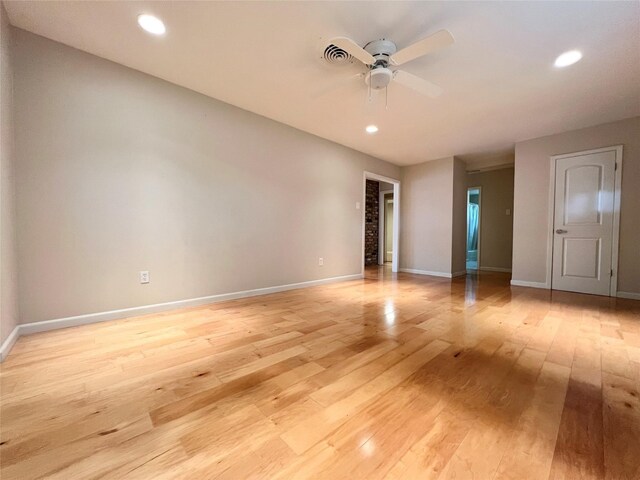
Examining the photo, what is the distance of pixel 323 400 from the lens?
129 cm

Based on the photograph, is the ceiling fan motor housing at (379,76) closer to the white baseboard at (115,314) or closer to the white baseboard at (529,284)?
the white baseboard at (115,314)

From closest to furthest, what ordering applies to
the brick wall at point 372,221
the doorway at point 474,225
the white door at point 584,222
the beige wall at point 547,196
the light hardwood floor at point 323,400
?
the light hardwood floor at point 323,400
the beige wall at point 547,196
the white door at point 584,222
the doorway at point 474,225
the brick wall at point 372,221

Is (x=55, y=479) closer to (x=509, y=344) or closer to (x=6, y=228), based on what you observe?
(x=6, y=228)

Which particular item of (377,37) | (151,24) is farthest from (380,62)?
(151,24)

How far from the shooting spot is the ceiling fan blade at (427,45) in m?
1.65

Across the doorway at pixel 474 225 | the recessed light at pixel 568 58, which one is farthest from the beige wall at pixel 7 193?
the doorway at pixel 474 225

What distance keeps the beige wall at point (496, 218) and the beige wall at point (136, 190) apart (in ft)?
17.1

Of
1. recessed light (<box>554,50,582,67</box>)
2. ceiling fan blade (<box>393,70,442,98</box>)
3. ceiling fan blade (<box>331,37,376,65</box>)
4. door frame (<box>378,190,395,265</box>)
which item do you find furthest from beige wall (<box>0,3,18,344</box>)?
door frame (<box>378,190,395,265</box>)

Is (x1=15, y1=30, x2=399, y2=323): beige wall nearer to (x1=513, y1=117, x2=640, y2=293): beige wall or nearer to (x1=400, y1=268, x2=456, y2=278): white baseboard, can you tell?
(x1=400, y1=268, x2=456, y2=278): white baseboard

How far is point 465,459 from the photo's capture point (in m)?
0.94

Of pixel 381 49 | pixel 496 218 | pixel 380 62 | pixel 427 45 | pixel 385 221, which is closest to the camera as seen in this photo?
pixel 427 45

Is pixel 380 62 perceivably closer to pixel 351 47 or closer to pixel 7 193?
pixel 351 47

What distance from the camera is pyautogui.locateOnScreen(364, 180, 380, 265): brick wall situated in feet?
24.1

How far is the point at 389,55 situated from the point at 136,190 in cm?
268
